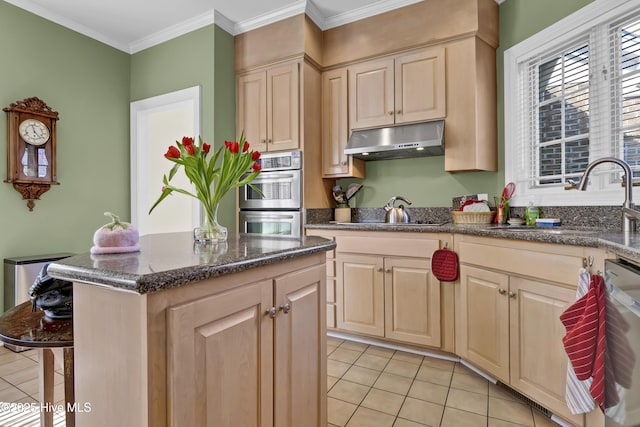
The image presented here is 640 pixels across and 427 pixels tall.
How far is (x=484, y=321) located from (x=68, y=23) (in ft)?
13.8

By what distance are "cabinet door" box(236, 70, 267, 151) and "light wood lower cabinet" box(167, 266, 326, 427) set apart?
7.04 ft

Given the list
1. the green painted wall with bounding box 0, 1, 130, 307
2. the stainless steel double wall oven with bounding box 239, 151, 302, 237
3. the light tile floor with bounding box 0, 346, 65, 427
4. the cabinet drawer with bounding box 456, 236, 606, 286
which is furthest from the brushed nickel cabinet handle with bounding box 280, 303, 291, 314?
the green painted wall with bounding box 0, 1, 130, 307

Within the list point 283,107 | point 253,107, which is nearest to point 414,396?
point 283,107

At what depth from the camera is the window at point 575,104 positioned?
6.64 ft

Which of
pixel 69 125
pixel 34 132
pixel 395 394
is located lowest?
pixel 395 394

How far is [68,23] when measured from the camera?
3.19m

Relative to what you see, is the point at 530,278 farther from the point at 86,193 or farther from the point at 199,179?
the point at 86,193

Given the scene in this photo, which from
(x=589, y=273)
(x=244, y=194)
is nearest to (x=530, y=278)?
(x=589, y=273)

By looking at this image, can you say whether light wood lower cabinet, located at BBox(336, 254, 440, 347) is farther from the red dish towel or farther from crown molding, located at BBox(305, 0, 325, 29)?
crown molding, located at BBox(305, 0, 325, 29)

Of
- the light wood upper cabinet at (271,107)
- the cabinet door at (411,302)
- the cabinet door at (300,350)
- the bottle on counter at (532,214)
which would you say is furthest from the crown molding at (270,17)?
the cabinet door at (300,350)

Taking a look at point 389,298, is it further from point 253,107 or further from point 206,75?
point 206,75

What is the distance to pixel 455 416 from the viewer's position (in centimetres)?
181

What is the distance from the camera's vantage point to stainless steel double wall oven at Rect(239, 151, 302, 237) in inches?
121

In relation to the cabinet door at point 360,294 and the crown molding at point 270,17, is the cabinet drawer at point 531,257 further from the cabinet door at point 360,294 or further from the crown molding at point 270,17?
the crown molding at point 270,17
